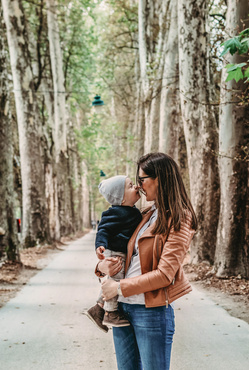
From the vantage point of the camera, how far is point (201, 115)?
1099 cm

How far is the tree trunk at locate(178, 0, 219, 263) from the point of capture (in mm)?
10828

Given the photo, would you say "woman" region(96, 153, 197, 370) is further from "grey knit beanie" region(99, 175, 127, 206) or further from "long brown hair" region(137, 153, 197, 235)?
"grey knit beanie" region(99, 175, 127, 206)

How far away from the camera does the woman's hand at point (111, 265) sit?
2.46 metres

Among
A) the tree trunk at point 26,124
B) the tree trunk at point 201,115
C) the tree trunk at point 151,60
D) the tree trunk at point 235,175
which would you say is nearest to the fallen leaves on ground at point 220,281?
the tree trunk at point 235,175

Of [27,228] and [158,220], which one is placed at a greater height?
[158,220]

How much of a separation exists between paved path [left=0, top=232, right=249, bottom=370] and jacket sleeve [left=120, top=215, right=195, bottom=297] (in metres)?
2.38

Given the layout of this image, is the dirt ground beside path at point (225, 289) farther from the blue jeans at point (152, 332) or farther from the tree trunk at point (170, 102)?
the tree trunk at point (170, 102)

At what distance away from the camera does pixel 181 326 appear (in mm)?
5938

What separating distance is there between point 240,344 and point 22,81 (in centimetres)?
1407

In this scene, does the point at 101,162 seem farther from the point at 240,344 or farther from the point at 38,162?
the point at 240,344

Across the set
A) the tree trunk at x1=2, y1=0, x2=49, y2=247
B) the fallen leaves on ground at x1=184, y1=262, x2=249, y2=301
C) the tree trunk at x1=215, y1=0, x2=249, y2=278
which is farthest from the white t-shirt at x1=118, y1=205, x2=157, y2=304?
the tree trunk at x1=2, y1=0, x2=49, y2=247

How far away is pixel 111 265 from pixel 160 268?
0.30 meters

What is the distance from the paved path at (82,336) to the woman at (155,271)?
7.15ft

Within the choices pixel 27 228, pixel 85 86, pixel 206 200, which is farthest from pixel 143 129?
pixel 206 200
